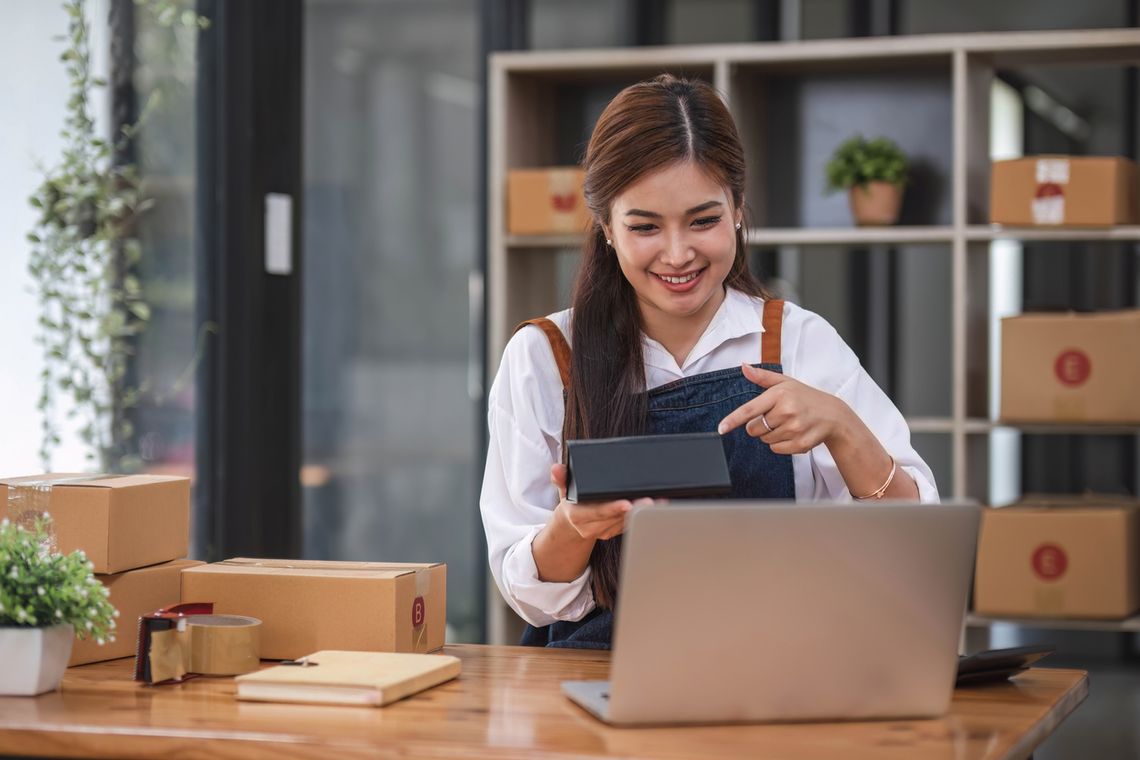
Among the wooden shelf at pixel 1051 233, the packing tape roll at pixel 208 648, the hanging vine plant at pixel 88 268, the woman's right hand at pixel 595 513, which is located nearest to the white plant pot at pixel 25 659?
the packing tape roll at pixel 208 648

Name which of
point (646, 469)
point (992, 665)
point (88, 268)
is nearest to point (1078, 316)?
point (992, 665)

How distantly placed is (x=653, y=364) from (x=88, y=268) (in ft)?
5.05

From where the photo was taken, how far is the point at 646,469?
150 centimetres

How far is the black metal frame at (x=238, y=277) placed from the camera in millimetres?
3326

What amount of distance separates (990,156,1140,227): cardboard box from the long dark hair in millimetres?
1798

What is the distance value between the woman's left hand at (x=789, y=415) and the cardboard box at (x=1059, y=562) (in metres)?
2.00

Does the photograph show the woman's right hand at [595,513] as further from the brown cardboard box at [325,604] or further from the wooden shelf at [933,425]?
the wooden shelf at [933,425]

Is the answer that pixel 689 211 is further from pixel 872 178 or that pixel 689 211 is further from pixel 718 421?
pixel 872 178

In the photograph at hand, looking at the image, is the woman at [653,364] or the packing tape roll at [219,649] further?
the woman at [653,364]

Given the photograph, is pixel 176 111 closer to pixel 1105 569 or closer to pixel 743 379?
pixel 743 379

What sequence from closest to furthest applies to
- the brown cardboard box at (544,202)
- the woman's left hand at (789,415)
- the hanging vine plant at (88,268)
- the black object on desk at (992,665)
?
the black object on desk at (992,665), the woman's left hand at (789,415), the hanging vine plant at (88,268), the brown cardboard box at (544,202)

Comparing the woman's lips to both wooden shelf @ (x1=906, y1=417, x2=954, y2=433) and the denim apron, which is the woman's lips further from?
wooden shelf @ (x1=906, y1=417, x2=954, y2=433)

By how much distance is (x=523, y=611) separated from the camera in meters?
2.05

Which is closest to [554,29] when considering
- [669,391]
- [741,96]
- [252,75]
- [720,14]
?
[720,14]
